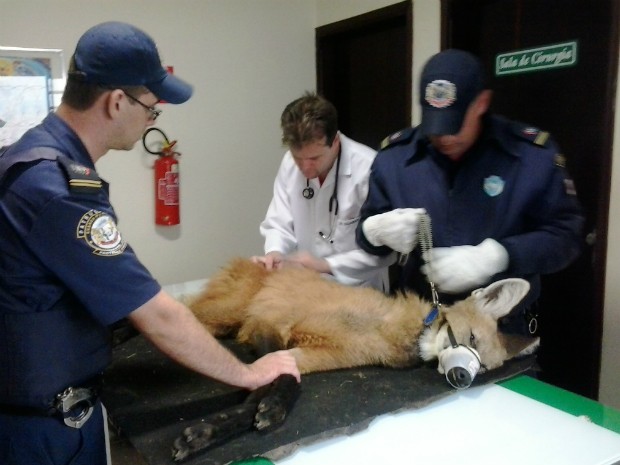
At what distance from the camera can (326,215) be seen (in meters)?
2.33

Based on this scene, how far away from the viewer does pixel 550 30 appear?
2.57m

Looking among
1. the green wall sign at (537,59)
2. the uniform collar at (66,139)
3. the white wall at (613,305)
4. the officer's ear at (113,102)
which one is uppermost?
the green wall sign at (537,59)

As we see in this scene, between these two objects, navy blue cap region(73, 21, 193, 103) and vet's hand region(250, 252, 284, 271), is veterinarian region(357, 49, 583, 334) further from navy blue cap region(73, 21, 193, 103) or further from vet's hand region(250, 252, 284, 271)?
navy blue cap region(73, 21, 193, 103)

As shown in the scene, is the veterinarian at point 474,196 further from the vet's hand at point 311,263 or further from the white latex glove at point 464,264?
the vet's hand at point 311,263

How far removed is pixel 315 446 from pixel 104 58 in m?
0.93

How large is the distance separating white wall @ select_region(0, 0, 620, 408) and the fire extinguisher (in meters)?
0.06

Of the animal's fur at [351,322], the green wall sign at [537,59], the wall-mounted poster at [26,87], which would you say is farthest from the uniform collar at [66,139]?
the green wall sign at [537,59]

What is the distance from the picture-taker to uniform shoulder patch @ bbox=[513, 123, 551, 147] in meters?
1.59

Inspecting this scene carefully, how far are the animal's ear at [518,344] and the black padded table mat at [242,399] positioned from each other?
26 millimetres

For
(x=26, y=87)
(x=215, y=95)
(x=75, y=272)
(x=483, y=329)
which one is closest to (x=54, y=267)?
(x=75, y=272)

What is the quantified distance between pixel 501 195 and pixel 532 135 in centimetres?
21

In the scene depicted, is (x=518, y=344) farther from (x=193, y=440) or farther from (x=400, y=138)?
(x=193, y=440)

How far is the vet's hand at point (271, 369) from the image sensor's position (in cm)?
135

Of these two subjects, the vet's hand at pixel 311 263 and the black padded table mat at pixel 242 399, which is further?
the vet's hand at pixel 311 263
